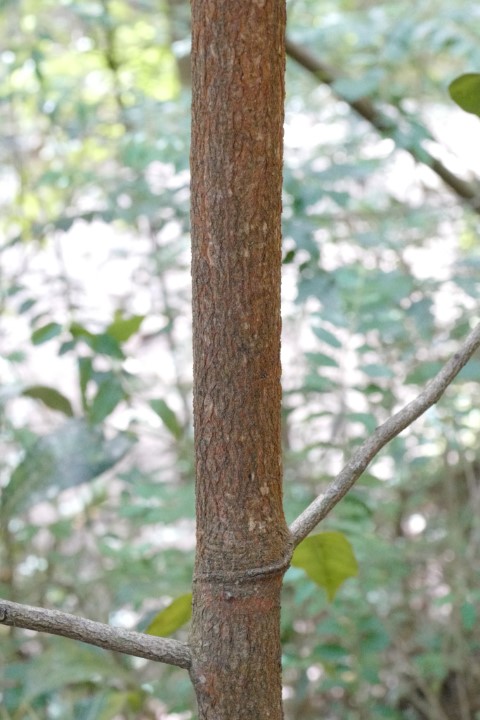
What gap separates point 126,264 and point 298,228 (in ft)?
6.80

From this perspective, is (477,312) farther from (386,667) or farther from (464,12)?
(386,667)

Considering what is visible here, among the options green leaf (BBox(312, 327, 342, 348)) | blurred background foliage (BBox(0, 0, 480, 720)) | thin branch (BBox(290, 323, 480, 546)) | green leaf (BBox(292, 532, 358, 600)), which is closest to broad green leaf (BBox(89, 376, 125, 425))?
blurred background foliage (BBox(0, 0, 480, 720))

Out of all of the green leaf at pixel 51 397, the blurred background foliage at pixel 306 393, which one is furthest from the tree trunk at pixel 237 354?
the green leaf at pixel 51 397

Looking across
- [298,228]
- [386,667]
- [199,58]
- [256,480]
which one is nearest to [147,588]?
[298,228]

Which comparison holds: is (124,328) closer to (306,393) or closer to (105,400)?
(105,400)

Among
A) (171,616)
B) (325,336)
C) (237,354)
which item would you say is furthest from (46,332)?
(237,354)

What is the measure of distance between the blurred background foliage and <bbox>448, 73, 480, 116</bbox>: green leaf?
1.81ft

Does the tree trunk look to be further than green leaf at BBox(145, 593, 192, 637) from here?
No

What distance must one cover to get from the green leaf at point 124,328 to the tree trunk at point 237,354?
2.09 ft

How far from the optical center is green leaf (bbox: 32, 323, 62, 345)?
1150 millimetres

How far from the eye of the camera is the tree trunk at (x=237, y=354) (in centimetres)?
46

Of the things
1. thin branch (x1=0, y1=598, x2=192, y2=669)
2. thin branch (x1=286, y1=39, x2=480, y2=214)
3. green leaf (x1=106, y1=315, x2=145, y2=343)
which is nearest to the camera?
thin branch (x1=0, y1=598, x2=192, y2=669)

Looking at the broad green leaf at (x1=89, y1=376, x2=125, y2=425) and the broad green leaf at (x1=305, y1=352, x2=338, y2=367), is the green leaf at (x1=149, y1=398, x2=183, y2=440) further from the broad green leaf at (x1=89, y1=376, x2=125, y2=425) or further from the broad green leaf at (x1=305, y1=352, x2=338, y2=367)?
the broad green leaf at (x1=305, y1=352, x2=338, y2=367)

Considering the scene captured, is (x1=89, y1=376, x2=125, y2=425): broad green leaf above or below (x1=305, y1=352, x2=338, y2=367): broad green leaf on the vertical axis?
below
